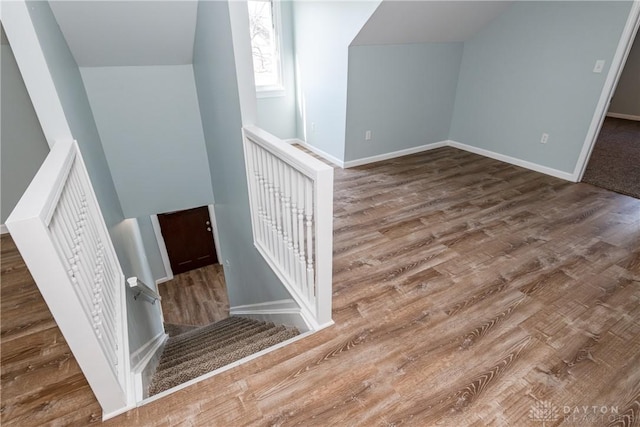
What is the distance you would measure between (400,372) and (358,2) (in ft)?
10.5

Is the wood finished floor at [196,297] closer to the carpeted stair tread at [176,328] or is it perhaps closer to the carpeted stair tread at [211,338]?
the carpeted stair tread at [176,328]

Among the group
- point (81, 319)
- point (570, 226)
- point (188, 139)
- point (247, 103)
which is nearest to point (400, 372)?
point (81, 319)

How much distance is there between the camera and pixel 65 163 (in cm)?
153

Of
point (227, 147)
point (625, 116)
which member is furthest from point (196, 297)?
point (625, 116)

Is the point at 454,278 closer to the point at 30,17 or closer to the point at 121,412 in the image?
the point at 121,412

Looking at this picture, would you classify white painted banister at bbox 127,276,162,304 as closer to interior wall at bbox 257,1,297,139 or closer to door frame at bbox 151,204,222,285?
door frame at bbox 151,204,222,285

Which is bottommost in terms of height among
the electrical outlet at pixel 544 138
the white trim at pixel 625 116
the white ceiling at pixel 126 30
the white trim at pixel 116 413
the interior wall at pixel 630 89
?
the white trim at pixel 116 413

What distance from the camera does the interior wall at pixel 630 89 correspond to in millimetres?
5594

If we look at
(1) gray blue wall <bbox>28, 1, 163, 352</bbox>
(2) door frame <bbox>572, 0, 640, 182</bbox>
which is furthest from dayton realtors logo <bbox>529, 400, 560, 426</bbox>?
(2) door frame <bbox>572, 0, 640, 182</bbox>

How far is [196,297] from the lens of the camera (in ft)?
18.7

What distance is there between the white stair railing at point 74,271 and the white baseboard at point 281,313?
2.89 ft

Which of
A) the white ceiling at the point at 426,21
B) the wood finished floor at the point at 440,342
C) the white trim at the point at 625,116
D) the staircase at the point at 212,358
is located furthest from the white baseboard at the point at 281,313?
the white trim at the point at 625,116

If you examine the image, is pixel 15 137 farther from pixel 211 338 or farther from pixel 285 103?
pixel 285 103

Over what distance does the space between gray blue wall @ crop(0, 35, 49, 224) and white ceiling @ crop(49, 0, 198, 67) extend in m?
0.47
